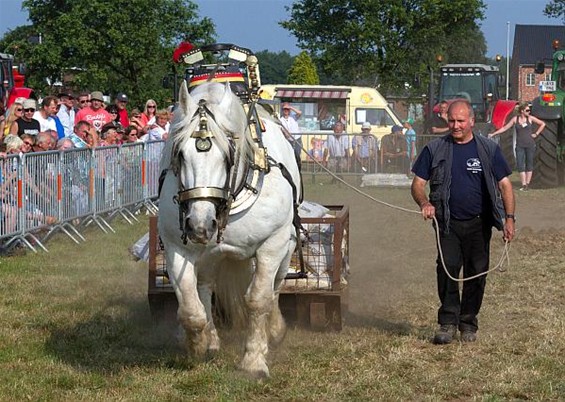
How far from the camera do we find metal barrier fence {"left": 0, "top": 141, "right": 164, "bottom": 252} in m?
11.9

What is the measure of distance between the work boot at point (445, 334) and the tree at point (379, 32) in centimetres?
4535

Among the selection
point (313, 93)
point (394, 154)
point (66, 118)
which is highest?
point (313, 93)

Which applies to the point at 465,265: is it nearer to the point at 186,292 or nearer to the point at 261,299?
the point at 261,299

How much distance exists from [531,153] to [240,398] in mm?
16970

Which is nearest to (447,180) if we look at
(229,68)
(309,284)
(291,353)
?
(309,284)

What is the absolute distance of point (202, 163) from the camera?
19.2ft

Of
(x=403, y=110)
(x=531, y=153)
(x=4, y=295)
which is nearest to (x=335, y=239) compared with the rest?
(x=4, y=295)

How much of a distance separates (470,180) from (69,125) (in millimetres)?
11263

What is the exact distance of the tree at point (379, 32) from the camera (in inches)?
2088

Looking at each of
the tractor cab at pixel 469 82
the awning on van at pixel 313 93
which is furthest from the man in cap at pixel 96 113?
the awning on van at pixel 313 93

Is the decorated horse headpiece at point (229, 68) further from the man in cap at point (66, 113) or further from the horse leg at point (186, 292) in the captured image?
the man in cap at point (66, 113)

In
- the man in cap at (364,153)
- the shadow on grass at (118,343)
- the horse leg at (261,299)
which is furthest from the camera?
the man in cap at (364,153)

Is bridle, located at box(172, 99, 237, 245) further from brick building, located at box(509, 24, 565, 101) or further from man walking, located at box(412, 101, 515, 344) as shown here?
brick building, located at box(509, 24, 565, 101)

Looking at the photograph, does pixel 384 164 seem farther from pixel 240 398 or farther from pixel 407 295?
pixel 240 398
